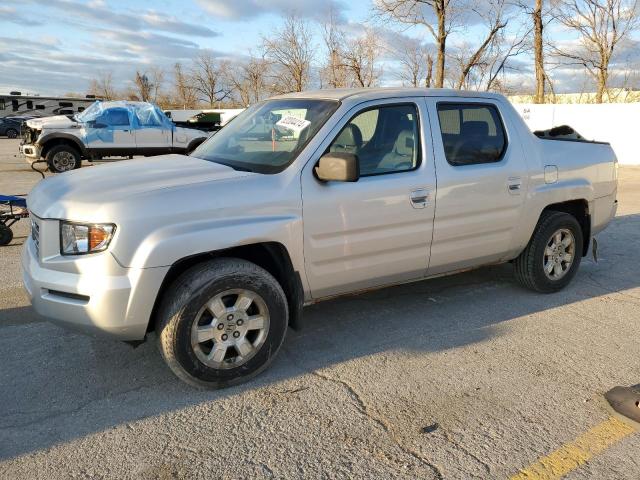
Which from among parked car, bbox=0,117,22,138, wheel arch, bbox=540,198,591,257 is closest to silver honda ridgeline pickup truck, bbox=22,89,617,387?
wheel arch, bbox=540,198,591,257

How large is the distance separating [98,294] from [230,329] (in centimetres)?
78

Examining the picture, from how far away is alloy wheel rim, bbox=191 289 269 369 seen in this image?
3258mm

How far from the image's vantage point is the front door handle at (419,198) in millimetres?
3951

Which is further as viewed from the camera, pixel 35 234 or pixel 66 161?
pixel 66 161

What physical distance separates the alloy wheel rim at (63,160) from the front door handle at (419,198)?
12.8 meters

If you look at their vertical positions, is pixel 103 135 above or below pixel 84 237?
above

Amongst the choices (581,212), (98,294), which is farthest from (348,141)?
(581,212)

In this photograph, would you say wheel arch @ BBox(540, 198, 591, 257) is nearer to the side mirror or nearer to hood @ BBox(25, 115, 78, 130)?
the side mirror

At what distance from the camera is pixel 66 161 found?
14539 mm

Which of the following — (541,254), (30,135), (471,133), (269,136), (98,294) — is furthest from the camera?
(30,135)

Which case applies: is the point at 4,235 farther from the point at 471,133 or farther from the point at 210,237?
the point at 471,133

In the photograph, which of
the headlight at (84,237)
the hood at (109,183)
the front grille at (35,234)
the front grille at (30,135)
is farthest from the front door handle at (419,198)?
the front grille at (30,135)

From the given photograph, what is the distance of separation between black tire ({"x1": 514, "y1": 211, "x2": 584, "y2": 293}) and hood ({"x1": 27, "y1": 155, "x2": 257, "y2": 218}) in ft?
9.08

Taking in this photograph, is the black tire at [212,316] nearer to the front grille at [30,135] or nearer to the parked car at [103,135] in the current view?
the parked car at [103,135]
